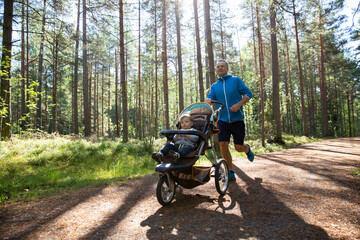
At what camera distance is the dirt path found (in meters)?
2.13

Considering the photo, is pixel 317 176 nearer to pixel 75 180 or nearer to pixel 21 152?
pixel 75 180

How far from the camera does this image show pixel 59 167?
6363 millimetres

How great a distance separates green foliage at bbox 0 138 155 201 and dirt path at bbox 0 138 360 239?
81 cm

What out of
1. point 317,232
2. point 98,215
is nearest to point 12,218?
point 98,215

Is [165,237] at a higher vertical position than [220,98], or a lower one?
lower

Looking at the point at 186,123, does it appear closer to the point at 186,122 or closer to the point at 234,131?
the point at 186,122

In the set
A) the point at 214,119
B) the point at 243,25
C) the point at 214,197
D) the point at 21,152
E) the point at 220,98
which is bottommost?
the point at 214,197

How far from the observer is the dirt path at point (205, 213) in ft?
6.98

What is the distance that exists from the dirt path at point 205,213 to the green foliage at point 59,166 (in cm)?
81

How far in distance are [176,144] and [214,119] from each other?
88 cm

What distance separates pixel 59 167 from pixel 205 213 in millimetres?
5603

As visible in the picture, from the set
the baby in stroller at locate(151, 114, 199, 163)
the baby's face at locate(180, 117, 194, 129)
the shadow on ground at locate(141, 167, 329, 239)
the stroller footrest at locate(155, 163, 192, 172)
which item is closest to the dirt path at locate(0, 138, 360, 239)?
the shadow on ground at locate(141, 167, 329, 239)

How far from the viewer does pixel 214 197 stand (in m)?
3.33

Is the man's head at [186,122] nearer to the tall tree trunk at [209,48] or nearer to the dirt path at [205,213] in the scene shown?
the dirt path at [205,213]
